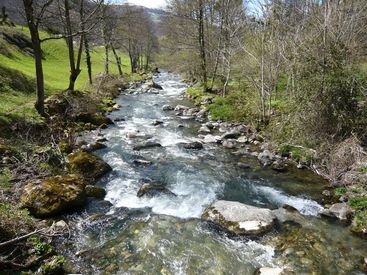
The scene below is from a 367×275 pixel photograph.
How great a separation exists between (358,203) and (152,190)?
22.1 ft

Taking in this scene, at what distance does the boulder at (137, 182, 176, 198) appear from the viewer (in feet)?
36.5

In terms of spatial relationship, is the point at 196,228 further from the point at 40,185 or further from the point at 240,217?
the point at 40,185

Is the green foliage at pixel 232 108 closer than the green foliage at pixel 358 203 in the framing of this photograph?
No

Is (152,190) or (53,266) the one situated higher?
(53,266)

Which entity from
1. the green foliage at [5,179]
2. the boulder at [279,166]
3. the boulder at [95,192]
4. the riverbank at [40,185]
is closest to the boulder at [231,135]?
the boulder at [279,166]

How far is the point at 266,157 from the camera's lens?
14867 mm

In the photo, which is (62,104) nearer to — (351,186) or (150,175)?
(150,175)

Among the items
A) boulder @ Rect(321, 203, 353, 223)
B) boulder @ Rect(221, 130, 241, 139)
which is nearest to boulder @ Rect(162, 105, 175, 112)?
boulder @ Rect(221, 130, 241, 139)

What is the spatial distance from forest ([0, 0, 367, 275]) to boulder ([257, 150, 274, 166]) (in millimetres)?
91

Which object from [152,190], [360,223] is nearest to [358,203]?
[360,223]

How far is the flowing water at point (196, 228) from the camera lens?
7.79 metres

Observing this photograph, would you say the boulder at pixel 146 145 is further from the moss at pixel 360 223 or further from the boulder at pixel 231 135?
the moss at pixel 360 223

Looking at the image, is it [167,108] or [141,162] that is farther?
[167,108]

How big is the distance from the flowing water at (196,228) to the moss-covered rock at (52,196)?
494 mm
